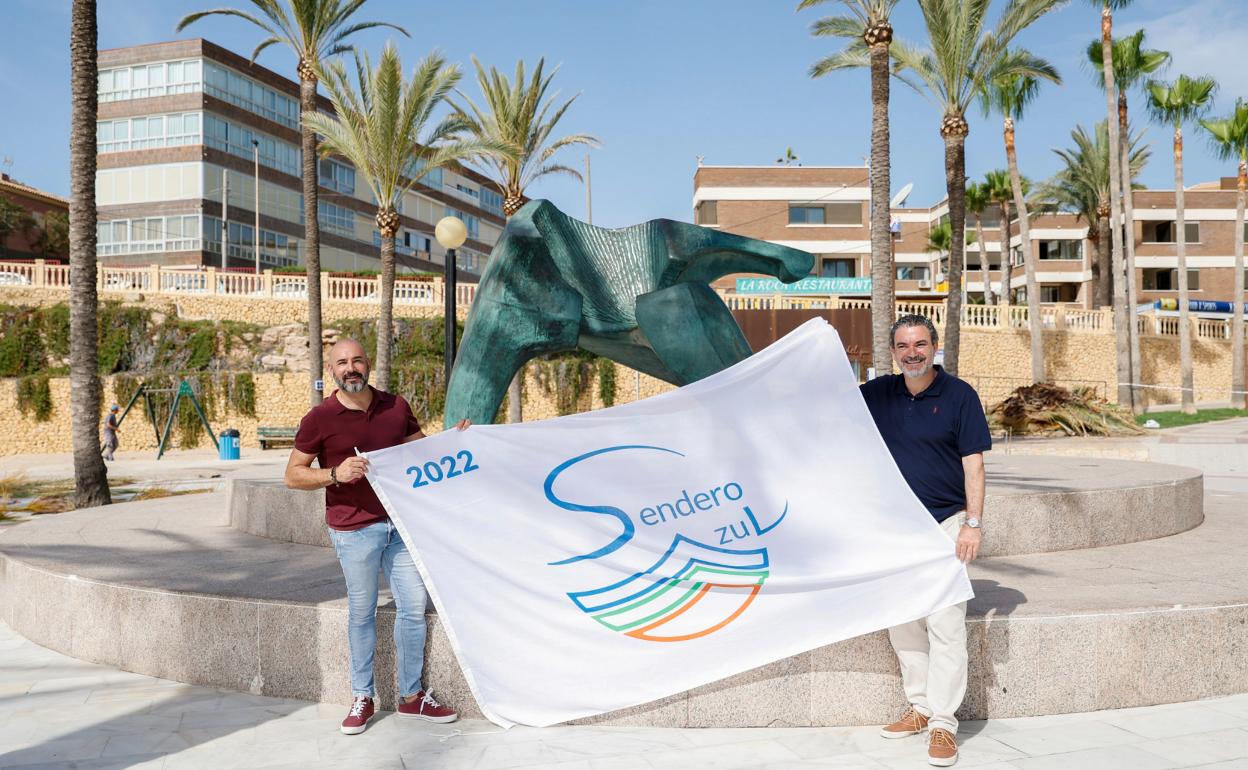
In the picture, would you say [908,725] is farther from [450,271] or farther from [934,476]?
[450,271]

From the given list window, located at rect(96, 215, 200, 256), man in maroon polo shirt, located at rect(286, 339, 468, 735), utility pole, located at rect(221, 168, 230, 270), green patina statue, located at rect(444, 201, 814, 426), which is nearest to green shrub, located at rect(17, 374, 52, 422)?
utility pole, located at rect(221, 168, 230, 270)

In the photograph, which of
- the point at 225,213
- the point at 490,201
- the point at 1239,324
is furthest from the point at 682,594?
the point at 490,201

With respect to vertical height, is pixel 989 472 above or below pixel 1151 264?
below

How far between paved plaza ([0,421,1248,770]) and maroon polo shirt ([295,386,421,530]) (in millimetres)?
1022

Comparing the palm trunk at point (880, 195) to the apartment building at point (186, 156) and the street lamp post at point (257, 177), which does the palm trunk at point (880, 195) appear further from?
the street lamp post at point (257, 177)

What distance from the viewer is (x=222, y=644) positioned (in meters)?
5.24

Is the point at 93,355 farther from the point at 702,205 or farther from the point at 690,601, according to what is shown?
the point at 702,205

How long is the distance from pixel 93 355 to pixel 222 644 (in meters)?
8.48

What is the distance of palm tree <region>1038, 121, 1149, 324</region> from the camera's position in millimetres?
40719

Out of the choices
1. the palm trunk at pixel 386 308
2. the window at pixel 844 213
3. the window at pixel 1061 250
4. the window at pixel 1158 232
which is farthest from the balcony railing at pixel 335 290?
the window at pixel 1061 250

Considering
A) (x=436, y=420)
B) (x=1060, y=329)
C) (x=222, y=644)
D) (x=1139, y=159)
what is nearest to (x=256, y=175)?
(x=436, y=420)

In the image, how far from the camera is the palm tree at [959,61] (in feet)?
67.2

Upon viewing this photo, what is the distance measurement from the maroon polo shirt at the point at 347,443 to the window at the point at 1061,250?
197 ft

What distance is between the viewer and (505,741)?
4277 mm
